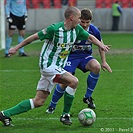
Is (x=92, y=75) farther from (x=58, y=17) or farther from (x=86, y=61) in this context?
(x=58, y=17)

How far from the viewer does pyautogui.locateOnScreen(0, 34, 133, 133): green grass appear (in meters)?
6.94

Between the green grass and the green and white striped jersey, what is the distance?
89 cm

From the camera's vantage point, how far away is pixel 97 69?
8.32 metres

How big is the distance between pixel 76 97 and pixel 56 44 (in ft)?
8.26

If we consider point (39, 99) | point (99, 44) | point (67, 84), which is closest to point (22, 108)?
point (39, 99)

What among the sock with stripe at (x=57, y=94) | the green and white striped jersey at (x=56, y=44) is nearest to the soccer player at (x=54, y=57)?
the green and white striped jersey at (x=56, y=44)

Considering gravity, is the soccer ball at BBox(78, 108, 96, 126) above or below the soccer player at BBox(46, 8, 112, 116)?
below

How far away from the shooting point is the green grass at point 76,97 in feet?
22.8

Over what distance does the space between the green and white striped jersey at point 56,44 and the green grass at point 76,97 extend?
2.91 feet

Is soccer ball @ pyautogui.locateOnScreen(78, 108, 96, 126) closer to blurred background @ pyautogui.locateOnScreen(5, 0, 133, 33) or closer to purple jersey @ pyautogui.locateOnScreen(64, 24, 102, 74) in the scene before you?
purple jersey @ pyautogui.locateOnScreen(64, 24, 102, 74)

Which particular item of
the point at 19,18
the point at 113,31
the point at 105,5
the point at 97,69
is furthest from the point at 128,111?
the point at 105,5

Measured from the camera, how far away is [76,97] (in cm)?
930

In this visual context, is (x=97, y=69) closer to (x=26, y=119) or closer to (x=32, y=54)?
(x=26, y=119)

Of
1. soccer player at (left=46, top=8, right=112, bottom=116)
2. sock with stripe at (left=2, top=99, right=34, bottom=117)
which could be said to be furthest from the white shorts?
soccer player at (left=46, top=8, right=112, bottom=116)
